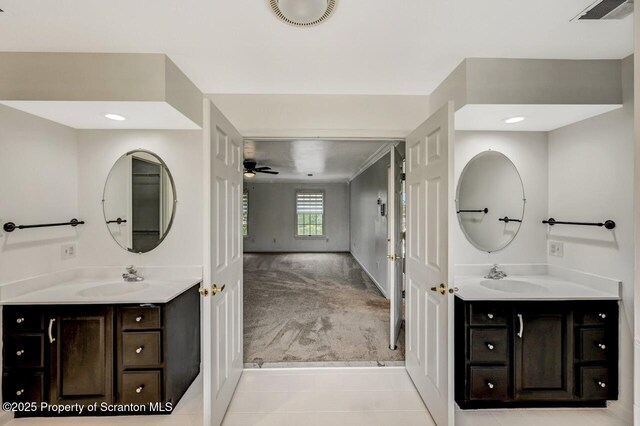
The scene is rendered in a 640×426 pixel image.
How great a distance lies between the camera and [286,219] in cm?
994

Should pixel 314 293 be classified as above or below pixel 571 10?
below

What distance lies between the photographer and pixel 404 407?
2041 millimetres

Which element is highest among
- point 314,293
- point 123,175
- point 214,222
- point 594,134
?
point 594,134

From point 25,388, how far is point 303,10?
2.78m

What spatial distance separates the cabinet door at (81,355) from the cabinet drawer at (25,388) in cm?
8

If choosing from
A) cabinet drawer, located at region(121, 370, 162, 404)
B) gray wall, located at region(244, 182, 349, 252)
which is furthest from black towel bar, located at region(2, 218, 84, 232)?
gray wall, located at region(244, 182, 349, 252)

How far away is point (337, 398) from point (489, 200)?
2.03 metres

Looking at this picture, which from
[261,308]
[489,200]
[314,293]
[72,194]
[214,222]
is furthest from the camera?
[314,293]

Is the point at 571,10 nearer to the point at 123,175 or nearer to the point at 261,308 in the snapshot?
the point at 123,175

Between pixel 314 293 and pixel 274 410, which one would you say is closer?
pixel 274 410

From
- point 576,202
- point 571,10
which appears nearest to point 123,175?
point 571,10

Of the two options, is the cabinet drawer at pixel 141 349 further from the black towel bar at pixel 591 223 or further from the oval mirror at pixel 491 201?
the black towel bar at pixel 591 223

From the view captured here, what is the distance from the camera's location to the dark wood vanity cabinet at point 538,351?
194 cm

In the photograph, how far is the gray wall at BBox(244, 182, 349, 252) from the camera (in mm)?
9867
